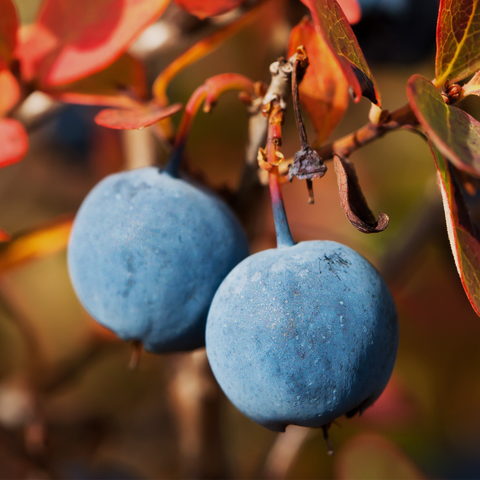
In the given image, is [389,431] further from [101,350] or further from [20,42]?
[20,42]

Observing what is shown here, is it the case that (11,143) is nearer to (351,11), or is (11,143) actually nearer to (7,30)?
(7,30)

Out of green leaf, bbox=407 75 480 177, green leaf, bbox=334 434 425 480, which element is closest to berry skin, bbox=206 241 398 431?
green leaf, bbox=407 75 480 177

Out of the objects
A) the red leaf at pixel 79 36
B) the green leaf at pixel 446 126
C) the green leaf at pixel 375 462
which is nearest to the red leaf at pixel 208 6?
the red leaf at pixel 79 36

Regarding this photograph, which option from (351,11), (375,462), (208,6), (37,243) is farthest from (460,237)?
(375,462)

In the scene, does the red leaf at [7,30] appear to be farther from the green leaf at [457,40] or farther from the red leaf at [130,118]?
the green leaf at [457,40]

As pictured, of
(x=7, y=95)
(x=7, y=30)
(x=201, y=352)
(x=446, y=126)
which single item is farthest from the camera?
(x=201, y=352)
